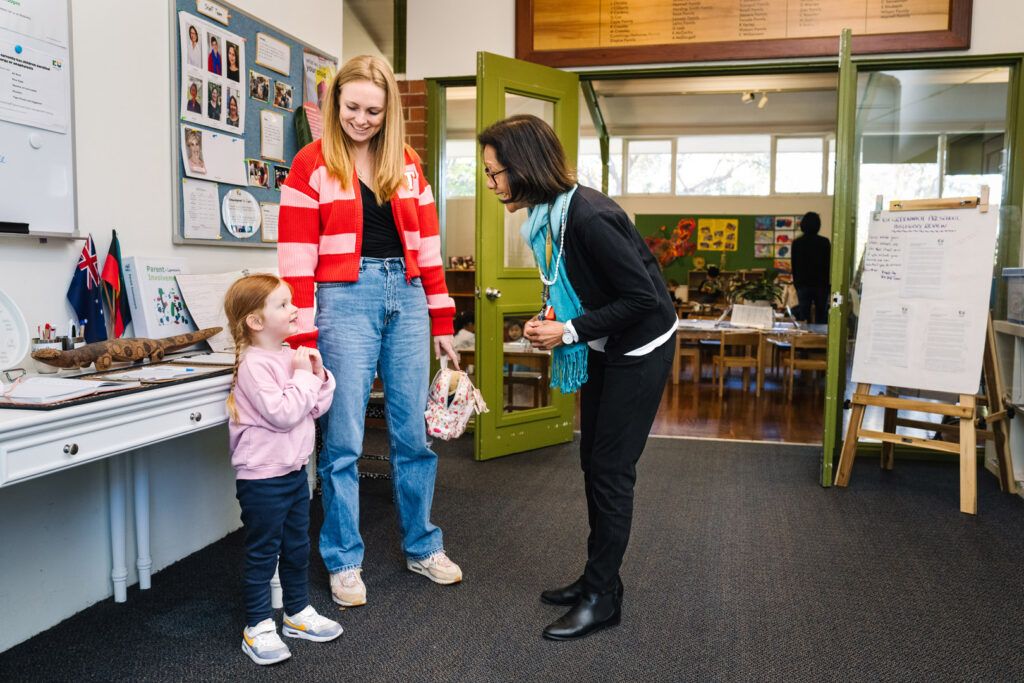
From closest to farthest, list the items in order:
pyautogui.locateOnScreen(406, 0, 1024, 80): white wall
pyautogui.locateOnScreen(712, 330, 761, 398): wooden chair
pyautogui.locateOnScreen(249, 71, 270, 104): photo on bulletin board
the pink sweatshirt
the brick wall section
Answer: the pink sweatshirt < pyautogui.locateOnScreen(249, 71, 270, 104): photo on bulletin board < pyautogui.locateOnScreen(406, 0, 1024, 80): white wall < the brick wall section < pyautogui.locateOnScreen(712, 330, 761, 398): wooden chair

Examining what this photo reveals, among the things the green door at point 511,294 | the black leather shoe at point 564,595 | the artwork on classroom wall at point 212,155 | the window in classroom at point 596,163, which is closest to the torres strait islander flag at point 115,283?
the artwork on classroom wall at point 212,155

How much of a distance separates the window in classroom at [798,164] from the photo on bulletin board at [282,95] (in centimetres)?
972

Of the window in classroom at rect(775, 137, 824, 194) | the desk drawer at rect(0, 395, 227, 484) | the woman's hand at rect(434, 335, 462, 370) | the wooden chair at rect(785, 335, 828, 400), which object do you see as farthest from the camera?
the window in classroom at rect(775, 137, 824, 194)

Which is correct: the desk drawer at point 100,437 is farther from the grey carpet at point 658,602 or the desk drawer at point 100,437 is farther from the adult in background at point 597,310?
the adult in background at point 597,310

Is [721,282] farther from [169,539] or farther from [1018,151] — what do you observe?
[169,539]

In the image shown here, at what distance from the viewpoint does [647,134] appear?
1170cm

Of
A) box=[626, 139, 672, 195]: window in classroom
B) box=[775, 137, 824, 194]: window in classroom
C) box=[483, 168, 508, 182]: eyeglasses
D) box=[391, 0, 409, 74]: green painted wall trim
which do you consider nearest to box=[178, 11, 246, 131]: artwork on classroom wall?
box=[483, 168, 508, 182]: eyeglasses

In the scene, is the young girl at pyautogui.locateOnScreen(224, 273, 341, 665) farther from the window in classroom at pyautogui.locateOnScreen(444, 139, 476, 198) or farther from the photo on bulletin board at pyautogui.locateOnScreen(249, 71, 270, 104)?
the window in classroom at pyautogui.locateOnScreen(444, 139, 476, 198)

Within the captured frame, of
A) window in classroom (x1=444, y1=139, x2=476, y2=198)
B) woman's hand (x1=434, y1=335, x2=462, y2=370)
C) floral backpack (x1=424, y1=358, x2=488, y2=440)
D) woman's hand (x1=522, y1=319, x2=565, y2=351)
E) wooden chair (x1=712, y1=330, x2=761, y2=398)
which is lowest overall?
wooden chair (x1=712, y1=330, x2=761, y2=398)

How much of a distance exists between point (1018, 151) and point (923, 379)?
1473mm

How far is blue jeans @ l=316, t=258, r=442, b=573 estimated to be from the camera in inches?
88.6

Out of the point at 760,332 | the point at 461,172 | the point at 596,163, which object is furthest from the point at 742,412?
the point at 461,172

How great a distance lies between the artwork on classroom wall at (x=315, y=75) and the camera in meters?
3.25

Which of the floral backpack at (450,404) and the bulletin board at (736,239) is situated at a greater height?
the bulletin board at (736,239)
